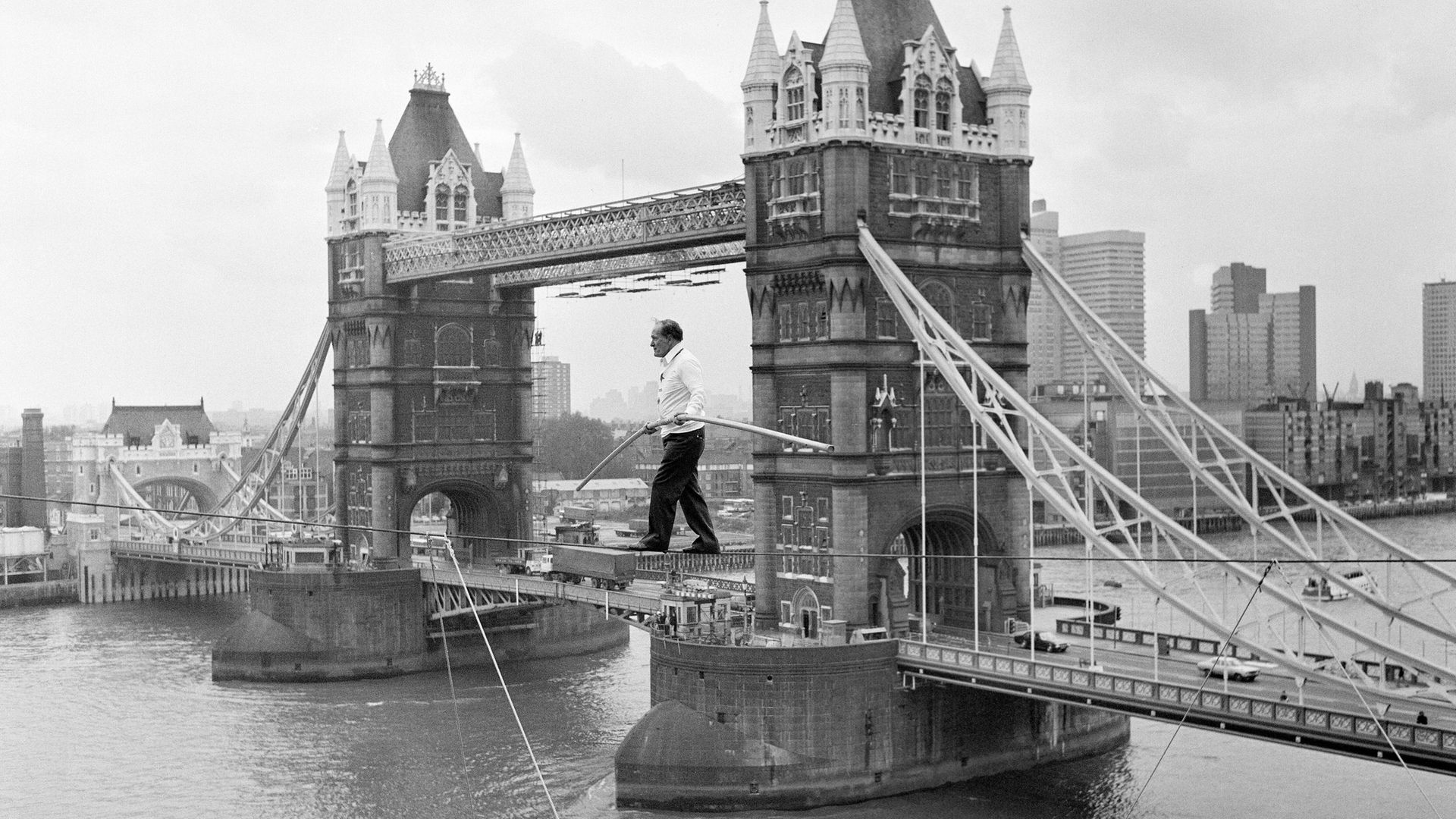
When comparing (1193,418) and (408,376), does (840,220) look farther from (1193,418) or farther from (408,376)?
(408,376)

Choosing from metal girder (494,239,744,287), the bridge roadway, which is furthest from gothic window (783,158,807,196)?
the bridge roadway

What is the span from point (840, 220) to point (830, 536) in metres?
9.96

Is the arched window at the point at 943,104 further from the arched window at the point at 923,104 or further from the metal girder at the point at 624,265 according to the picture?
the metal girder at the point at 624,265

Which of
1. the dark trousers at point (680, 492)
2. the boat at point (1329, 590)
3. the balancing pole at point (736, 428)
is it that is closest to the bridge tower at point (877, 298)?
the boat at point (1329, 590)

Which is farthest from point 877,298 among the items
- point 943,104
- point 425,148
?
point 425,148

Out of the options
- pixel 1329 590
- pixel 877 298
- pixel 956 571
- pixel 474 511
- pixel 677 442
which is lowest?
pixel 1329 590

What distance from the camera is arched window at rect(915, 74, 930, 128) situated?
59844 millimetres

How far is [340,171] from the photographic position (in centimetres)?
8812

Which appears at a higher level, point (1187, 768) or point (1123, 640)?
point (1123, 640)

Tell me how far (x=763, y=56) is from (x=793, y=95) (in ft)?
6.51

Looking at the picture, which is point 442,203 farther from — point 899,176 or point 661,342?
point 661,342

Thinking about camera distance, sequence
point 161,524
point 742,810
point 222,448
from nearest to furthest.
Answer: point 742,810
point 161,524
point 222,448

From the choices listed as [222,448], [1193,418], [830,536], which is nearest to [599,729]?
[830,536]

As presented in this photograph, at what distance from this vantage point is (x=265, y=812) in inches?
2180
